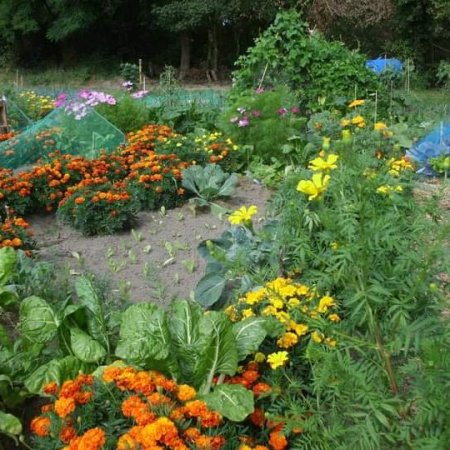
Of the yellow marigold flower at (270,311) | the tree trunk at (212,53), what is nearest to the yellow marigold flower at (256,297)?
the yellow marigold flower at (270,311)

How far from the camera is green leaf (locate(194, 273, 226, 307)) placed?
3.60 meters

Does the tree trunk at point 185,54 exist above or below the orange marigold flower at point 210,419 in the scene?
below

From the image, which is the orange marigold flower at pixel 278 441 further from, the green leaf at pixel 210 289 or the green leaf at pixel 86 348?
the green leaf at pixel 210 289

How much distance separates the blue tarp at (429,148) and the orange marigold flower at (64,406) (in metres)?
5.08

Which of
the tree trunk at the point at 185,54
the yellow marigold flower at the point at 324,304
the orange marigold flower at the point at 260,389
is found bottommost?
the tree trunk at the point at 185,54

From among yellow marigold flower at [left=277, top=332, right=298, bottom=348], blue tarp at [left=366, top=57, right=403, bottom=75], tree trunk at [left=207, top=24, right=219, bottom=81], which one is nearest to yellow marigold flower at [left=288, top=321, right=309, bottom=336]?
yellow marigold flower at [left=277, top=332, right=298, bottom=348]

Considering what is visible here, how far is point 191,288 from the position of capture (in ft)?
13.3

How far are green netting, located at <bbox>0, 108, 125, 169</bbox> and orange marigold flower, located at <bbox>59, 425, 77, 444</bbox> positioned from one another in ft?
14.2

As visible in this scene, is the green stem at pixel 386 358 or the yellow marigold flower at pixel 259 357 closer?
the green stem at pixel 386 358

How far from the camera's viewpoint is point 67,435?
2.29 meters

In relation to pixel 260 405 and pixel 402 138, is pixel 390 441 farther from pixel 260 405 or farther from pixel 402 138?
pixel 402 138

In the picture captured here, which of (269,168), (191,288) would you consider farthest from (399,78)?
(191,288)

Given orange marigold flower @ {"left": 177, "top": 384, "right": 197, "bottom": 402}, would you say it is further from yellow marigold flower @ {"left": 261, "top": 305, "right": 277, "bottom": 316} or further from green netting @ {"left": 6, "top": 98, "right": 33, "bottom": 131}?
green netting @ {"left": 6, "top": 98, "right": 33, "bottom": 131}

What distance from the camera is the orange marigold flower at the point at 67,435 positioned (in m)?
2.28
